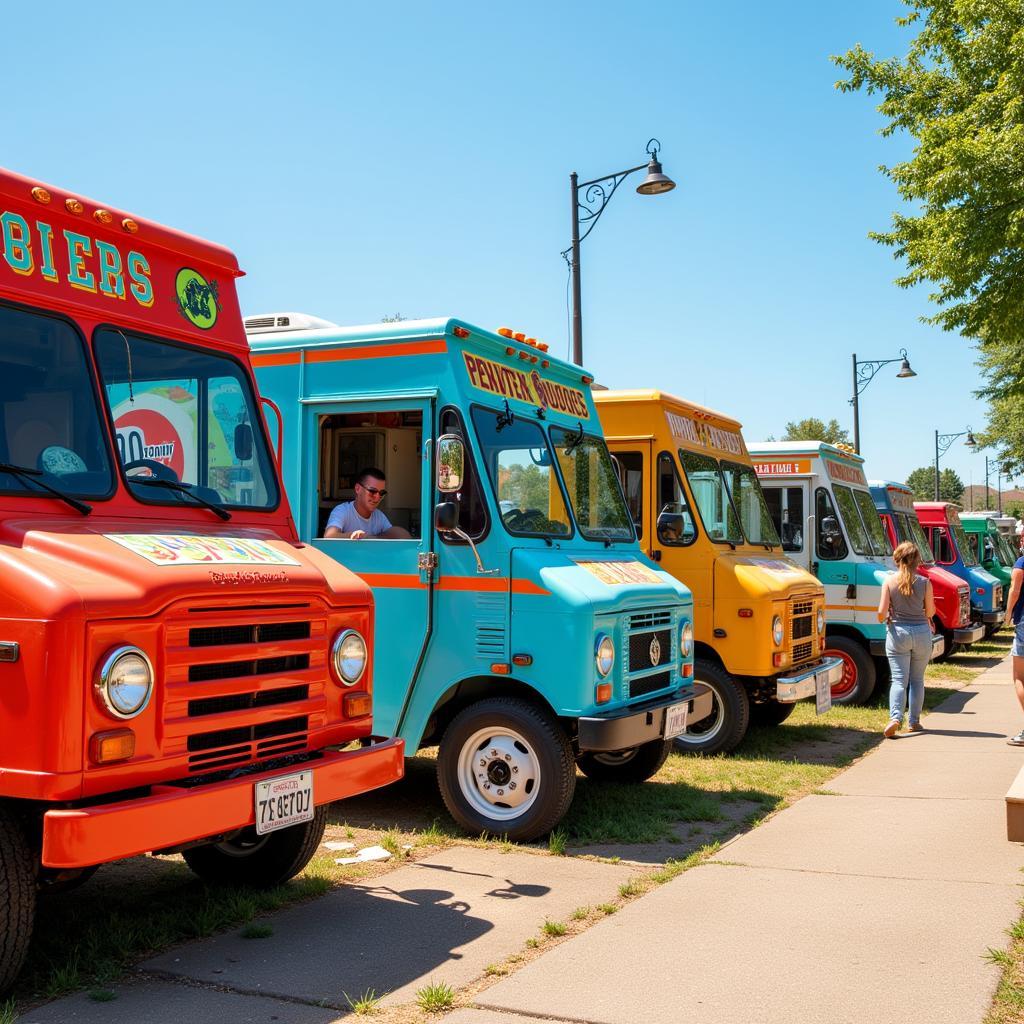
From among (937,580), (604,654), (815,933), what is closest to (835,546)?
(937,580)

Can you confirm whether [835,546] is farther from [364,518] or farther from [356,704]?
[356,704]

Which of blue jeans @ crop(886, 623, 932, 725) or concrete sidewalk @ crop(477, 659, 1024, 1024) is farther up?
blue jeans @ crop(886, 623, 932, 725)

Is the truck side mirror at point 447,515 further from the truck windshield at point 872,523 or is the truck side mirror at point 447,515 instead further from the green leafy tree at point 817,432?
the green leafy tree at point 817,432

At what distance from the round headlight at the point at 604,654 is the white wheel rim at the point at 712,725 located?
3.26 metres

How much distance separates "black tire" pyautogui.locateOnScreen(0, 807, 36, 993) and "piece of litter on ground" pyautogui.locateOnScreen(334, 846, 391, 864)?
8.04 feet

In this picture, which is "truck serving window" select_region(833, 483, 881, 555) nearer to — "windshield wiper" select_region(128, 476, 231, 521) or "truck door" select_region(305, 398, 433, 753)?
"truck door" select_region(305, 398, 433, 753)

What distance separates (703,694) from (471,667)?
1972 millimetres

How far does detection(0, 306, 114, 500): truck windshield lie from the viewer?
15.0 feet

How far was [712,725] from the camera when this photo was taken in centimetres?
988

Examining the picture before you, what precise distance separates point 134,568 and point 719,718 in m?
6.58

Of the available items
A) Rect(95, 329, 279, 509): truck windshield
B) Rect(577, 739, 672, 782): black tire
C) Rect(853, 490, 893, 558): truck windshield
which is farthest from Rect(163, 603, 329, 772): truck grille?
Rect(853, 490, 893, 558): truck windshield

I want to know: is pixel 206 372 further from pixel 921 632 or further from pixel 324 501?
pixel 921 632

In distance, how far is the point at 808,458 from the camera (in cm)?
1316

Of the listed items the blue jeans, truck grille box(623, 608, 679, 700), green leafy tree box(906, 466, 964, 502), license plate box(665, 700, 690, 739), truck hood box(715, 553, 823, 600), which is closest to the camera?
truck grille box(623, 608, 679, 700)
